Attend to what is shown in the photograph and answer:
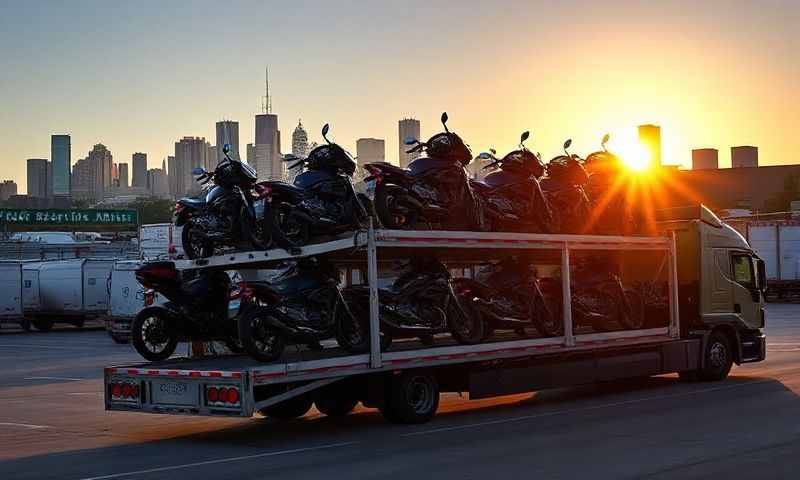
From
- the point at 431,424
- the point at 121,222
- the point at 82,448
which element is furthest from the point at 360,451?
the point at 121,222

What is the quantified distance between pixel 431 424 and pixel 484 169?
4.57 m

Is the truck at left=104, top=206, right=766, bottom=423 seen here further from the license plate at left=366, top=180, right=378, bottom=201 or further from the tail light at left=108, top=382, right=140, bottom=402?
the license plate at left=366, top=180, right=378, bottom=201

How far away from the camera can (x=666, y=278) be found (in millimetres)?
19625

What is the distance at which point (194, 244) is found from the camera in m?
15.3

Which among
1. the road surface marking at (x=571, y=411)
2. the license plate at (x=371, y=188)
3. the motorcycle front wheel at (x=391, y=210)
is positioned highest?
the license plate at (x=371, y=188)

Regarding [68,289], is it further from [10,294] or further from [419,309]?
[419,309]

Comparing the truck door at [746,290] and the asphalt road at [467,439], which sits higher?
the truck door at [746,290]

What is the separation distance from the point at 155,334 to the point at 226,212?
69.7 inches

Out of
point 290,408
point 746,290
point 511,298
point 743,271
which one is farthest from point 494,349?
point 743,271

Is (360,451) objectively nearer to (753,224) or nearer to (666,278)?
(666,278)

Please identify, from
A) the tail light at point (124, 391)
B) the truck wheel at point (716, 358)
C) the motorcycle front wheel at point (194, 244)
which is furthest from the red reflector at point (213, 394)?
the truck wheel at point (716, 358)

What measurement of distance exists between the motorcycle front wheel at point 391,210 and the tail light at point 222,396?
313cm

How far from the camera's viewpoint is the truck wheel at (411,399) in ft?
47.4

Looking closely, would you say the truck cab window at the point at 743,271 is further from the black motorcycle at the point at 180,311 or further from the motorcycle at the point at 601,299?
the black motorcycle at the point at 180,311
